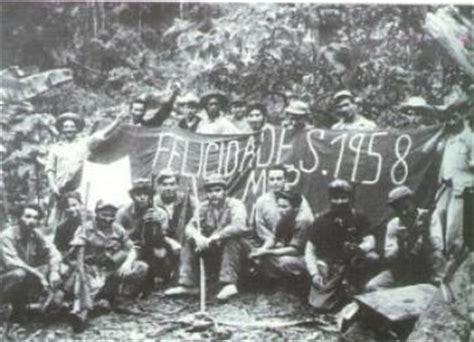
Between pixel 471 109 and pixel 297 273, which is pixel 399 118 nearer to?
pixel 471 109

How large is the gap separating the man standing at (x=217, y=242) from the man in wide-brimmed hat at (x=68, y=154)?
1148mm

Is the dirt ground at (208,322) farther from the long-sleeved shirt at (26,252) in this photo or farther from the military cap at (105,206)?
the military cap at (105,206)

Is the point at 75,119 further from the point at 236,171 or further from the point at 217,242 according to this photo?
the point at 217,242

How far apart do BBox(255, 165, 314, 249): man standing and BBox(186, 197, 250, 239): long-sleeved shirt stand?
0.13m

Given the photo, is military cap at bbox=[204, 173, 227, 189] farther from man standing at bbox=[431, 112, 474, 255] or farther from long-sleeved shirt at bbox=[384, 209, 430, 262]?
man standing at bbox=[431, 112, 474, 255]

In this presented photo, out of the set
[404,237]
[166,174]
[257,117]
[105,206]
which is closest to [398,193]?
[404,237]

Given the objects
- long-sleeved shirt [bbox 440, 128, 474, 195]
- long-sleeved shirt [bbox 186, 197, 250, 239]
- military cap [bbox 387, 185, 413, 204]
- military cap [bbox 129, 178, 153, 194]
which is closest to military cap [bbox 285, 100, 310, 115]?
long-sleeved shirt [bbox 186, 197, 250, 239]

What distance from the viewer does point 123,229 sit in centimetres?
737

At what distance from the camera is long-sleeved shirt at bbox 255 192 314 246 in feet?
23.8

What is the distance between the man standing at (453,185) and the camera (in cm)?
719

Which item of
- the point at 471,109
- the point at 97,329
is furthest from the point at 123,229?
the point at 471,109

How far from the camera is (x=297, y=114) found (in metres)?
7.38

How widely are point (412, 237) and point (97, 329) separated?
2927 mm

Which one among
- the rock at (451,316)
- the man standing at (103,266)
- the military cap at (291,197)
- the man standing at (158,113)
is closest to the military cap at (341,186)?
the military cap at (291,197)
